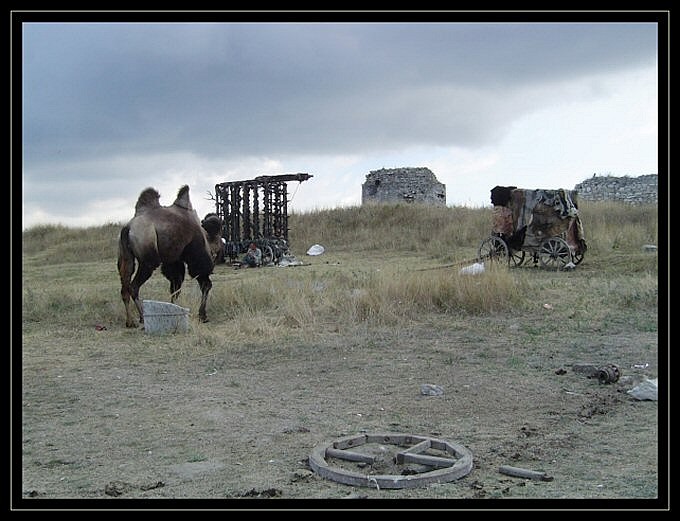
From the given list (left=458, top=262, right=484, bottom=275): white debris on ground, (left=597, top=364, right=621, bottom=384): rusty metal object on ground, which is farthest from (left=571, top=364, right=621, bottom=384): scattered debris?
(left=458, top=262, right=484, bottom=275): white debris on ground

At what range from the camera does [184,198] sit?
438 inches

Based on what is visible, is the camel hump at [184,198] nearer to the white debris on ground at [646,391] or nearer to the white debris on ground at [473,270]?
the white debris on ground at [473,270]

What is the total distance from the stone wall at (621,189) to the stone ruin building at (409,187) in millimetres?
6126

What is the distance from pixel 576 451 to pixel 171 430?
2791mm

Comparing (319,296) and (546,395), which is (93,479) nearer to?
(546,395)

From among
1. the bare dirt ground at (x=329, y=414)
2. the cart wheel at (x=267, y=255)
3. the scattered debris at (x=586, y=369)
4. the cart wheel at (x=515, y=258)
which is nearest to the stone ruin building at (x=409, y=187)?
the cart wheel at (x=267, y=255)

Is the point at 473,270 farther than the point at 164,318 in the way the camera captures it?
Yes

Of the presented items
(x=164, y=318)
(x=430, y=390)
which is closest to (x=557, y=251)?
(x=164, y=318)

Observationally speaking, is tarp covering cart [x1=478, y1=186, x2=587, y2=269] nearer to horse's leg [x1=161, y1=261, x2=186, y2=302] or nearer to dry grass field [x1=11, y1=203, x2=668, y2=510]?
dry grass field [x1=11, y1=203, x2=668, y2=510]

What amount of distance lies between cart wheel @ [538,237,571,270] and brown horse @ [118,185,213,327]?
7.46 m

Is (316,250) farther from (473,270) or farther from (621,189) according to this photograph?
(621,189)

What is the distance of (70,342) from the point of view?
9.22 m

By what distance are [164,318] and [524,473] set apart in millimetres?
6248

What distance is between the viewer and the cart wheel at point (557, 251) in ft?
49.2
